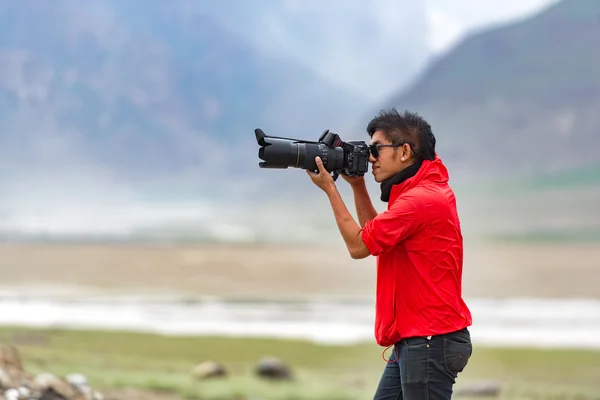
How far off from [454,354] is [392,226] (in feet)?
1.44

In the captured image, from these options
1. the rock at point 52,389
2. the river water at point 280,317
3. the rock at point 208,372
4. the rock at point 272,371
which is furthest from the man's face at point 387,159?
the river water at point 280,317

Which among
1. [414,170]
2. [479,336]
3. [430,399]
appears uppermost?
[479,336]

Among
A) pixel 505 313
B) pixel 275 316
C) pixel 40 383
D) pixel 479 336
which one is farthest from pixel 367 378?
pixel 505 313

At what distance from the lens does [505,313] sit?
18.7 meters

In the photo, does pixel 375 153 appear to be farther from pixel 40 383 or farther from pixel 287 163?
pixel 40 383

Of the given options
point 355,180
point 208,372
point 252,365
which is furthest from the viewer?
point 252,365

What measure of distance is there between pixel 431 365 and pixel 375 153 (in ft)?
2.28

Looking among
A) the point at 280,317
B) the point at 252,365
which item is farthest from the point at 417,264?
the point at 280,317

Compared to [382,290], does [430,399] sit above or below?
below

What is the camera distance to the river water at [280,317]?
14656 millimetres

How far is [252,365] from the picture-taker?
10125 millimetres

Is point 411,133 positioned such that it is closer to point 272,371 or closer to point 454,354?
point 454,354

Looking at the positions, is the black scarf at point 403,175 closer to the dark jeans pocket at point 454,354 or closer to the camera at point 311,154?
the camera at point 311,154

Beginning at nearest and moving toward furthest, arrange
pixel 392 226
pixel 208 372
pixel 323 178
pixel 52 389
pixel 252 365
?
pixel 392 226, pixel 323 178, pixel 52 389, pixel 208 372, pixel 252 365
